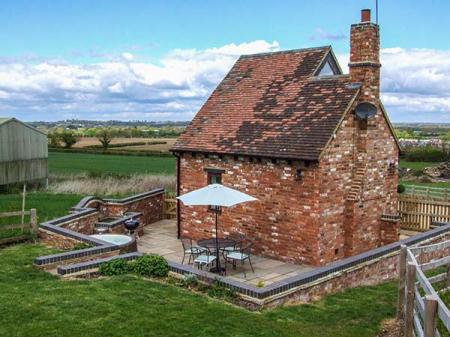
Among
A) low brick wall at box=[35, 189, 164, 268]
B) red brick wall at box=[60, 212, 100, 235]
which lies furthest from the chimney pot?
red brick wall at box=[60, 212, 100, 235]

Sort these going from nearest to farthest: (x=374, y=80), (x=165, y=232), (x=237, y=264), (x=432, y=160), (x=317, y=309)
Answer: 1. (x=317, y=309)
2. (x=237, y=264)
3. (x=374, y=80)
4. (x=165, y=232)
5. (x=432, y=160)

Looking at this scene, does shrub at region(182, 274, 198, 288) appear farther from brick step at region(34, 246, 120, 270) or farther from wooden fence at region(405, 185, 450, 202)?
wooden fence at region(405, 185, 450, 202)

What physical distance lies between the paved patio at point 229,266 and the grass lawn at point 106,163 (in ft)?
84.2

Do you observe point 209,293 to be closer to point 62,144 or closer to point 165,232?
point 165,232

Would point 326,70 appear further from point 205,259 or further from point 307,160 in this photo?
point 205,259

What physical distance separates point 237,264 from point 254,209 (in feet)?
6.63

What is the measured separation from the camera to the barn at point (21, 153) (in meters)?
36.2

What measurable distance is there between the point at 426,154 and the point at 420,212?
1648 inches

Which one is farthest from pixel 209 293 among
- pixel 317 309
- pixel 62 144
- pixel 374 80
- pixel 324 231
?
pixel 62 144

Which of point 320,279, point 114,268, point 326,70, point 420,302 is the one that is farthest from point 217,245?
point 326,70

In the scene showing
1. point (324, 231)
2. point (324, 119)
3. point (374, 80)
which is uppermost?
point (374, 80)

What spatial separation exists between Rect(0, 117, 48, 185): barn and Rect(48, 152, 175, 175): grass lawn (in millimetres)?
5008

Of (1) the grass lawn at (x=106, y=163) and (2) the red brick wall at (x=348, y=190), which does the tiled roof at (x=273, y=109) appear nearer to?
(2) the red brick wall at (x=348, y=190)

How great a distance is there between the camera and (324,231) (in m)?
14.6
